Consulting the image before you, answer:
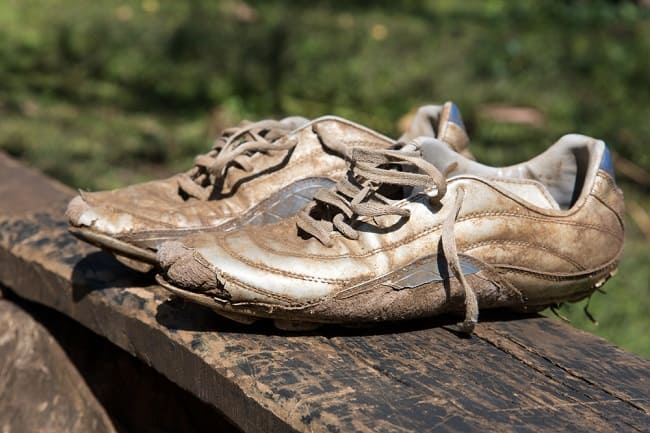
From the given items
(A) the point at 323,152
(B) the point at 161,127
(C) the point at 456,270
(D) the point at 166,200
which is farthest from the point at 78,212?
(B) the point at 161,127

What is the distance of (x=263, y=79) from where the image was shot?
5441mm

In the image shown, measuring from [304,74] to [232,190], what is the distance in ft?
12.0

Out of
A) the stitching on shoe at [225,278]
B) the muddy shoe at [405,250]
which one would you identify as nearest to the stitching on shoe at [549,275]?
the muddy shoe at [405,250]

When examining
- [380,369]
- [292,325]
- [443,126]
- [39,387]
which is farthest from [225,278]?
[39,387]

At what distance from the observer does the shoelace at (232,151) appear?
1930 millimetres

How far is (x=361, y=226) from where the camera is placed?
1644 mm

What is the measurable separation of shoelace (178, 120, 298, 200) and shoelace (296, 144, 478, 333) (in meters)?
0.30

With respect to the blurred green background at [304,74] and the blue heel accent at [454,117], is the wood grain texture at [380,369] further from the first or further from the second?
the blurred green background at [304,74]

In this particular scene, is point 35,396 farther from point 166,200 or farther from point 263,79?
point 263,79

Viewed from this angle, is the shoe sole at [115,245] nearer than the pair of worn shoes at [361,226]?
No

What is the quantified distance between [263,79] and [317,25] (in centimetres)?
88

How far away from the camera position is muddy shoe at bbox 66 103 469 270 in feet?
5.89

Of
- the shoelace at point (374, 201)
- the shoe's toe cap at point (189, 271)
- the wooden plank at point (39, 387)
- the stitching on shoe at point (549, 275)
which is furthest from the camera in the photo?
the wooden plank at point (39, 387)

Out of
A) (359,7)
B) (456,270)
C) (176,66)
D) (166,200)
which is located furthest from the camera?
(359,7)
